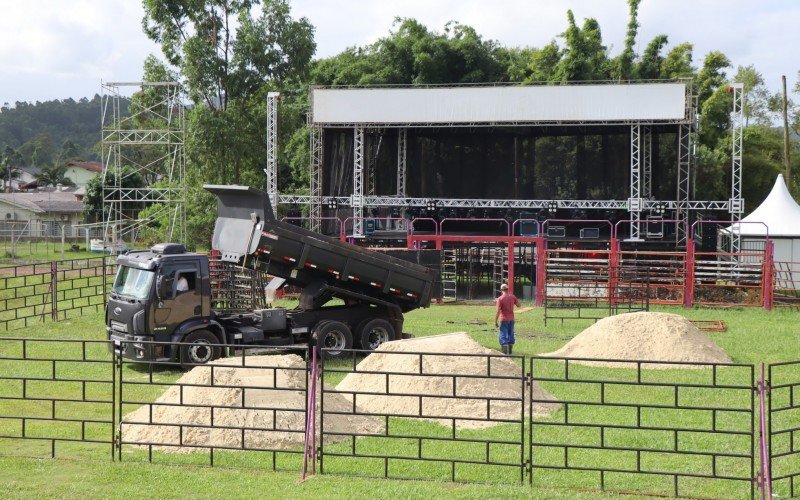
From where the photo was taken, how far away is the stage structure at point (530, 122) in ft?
109

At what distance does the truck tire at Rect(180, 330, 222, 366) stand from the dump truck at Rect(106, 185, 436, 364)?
0.05ft

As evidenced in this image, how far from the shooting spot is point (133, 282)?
15.6m

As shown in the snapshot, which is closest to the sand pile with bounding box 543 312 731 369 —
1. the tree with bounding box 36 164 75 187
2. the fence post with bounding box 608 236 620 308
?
the fence post with bounding box 608 236 620 308

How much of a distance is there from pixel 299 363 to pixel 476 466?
3225mm

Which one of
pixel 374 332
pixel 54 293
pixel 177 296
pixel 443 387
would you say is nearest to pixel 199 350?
pixel 177 296

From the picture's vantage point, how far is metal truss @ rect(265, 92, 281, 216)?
1382 inches

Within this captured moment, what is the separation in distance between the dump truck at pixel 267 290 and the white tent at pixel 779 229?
1826 cm

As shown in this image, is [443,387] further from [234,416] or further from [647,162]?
[647,162]

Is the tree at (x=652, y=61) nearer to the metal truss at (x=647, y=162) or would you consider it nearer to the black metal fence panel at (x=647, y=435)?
the metal truss at (x=647, y=162)

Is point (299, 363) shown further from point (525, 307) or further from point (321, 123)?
point (321, 123)

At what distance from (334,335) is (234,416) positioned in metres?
6.73

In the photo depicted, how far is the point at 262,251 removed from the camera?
51.8 ft

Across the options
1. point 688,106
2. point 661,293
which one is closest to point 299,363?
point 661,293

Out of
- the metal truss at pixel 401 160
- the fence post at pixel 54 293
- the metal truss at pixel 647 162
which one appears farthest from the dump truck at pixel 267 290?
the metal truss at pixel 401 160
